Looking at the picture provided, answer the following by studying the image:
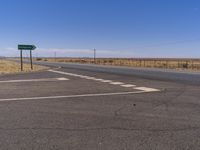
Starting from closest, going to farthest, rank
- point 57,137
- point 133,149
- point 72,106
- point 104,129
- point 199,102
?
point 133,149 → point 57,137 → point 104,129 → point 72,106 → point 199,102

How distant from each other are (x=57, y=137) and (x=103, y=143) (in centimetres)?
92

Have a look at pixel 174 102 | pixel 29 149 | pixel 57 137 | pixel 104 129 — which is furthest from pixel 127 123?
pixel 174 102

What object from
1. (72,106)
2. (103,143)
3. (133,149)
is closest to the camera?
(133,149)

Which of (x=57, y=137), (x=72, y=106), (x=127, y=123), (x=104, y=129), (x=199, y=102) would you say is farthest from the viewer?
(x=199, y=102)

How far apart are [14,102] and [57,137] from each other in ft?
14.0

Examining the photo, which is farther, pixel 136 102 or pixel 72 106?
pixel 136 102

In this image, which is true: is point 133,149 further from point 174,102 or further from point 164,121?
point 174,102

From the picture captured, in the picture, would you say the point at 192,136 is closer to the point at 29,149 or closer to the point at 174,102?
the point at 29,149

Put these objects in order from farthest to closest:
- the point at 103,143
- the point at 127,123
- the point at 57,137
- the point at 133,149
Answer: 1. the point at 127,123
2. the point at 57,137
3. the point at 103,143
4. the point at 133,149

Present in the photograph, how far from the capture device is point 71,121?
5840mm

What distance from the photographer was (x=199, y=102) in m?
8.23

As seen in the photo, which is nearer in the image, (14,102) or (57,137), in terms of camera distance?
(57,137)

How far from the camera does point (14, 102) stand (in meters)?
8.44

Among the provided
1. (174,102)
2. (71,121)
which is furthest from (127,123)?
(174,102)
